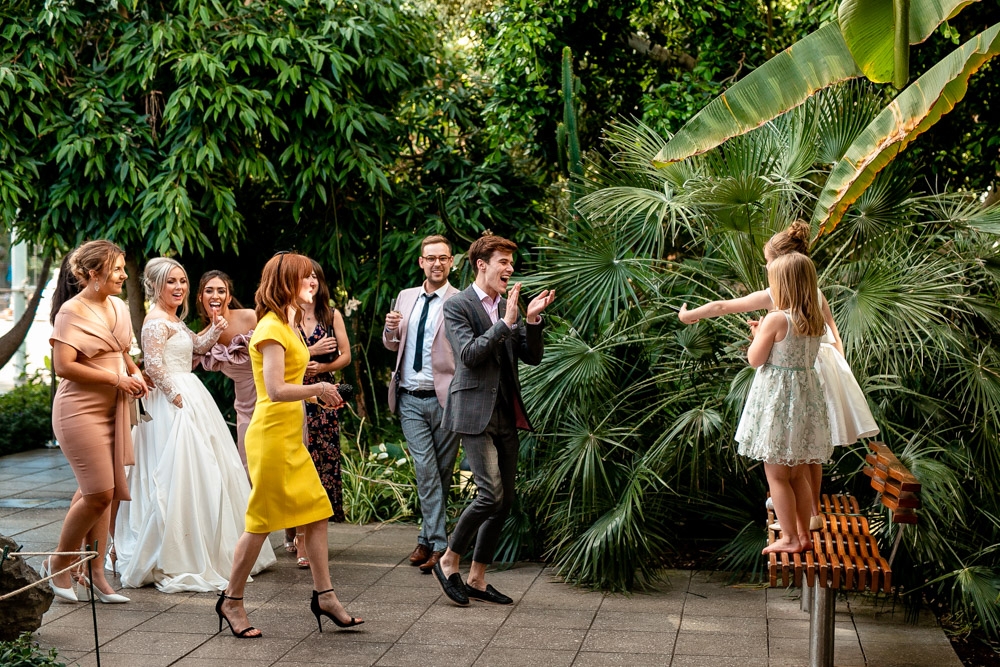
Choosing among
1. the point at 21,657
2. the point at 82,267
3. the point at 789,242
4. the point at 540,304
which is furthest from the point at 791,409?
the point at 82,267

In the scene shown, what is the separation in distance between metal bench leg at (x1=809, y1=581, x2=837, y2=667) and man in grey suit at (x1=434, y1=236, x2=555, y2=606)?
1867 millimetres

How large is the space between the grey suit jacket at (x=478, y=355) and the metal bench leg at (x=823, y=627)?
6.45 ft

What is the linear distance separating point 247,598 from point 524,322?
7.48 feet

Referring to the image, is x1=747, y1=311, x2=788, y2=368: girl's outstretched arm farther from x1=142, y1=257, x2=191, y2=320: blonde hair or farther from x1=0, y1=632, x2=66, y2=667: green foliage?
x1=142, y1=257, x2=191, y2=320: blonde hair

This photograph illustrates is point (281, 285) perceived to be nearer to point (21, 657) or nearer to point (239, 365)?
point (21, 657)

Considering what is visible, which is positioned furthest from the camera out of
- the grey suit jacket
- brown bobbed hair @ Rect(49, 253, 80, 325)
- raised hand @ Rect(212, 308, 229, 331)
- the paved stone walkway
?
raised hand @ Rect(212, 308, 229, 331)

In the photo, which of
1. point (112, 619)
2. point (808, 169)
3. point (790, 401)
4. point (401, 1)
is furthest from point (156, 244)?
point (790, 401)

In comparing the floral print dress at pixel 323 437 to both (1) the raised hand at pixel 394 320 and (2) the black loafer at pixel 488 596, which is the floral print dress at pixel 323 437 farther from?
(2) the black loafer at pixel 488 596

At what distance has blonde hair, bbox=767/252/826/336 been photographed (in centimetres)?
488

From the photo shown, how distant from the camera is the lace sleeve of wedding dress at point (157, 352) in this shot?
673cm

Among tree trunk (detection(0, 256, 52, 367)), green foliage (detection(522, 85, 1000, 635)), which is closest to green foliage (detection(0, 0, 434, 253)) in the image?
green foliage (detection(522, 85, 1000, 635))

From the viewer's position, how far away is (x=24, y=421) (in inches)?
478

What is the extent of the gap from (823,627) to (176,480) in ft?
12.8

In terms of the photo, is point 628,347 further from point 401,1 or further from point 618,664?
point 401,1
